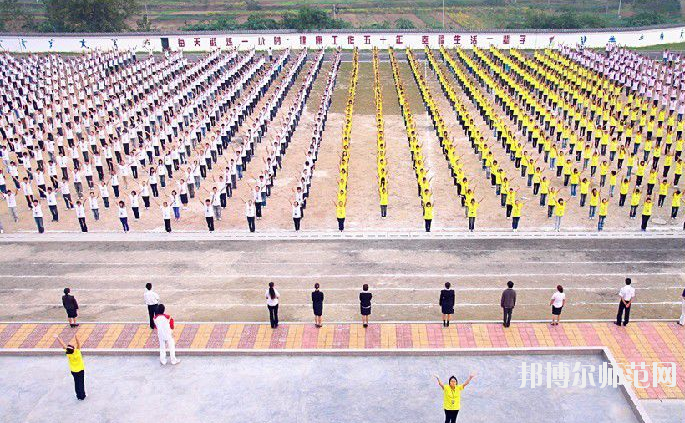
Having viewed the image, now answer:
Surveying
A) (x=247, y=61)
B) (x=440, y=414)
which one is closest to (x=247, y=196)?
(x=440, y=414)

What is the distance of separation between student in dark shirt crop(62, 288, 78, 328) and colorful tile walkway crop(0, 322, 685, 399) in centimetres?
22

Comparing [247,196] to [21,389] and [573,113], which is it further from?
[573,113]

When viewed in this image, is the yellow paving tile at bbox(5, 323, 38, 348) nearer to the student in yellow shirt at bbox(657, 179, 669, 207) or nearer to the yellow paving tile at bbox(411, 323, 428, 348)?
the yellow paving tile at bbox(411, 323, 428, 348)

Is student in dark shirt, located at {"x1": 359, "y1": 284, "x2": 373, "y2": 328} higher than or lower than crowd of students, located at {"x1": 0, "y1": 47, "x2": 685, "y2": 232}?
lower

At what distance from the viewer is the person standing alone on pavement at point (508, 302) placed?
10.3m

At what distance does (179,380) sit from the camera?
9469 millimetres

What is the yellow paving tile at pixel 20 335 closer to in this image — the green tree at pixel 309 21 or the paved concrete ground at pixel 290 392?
the paved concrete ground at pixel 290 392

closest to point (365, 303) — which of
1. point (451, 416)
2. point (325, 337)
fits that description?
point (325, 337)

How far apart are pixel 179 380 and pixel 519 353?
5555 mm

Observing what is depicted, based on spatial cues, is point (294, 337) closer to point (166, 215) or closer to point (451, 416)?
point (451, 416)

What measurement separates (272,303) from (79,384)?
10.9ft

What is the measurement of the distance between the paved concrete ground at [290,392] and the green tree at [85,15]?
42.9 m

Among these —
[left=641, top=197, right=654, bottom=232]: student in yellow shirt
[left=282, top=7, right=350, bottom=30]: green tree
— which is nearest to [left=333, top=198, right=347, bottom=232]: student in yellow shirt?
[left=641, top=197, right=654, bottom=232]: student in yellow shirt

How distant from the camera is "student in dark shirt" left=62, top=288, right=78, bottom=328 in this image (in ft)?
35.1
